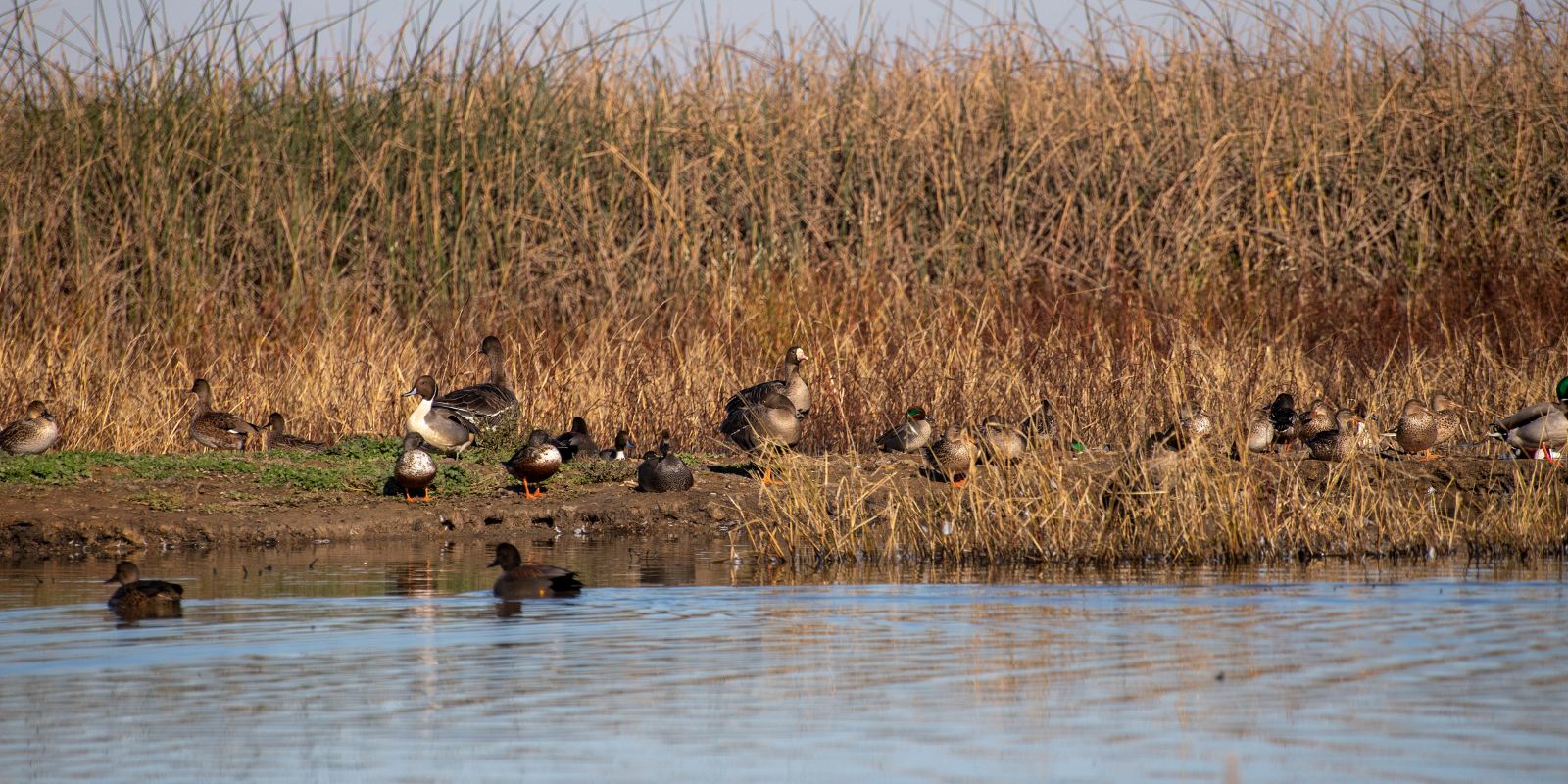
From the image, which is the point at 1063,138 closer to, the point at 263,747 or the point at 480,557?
the point at 480,557

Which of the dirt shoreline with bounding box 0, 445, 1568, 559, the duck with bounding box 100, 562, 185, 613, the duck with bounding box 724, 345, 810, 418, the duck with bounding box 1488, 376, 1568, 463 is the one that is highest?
the duck with bounding box 724, 345, 810, 418

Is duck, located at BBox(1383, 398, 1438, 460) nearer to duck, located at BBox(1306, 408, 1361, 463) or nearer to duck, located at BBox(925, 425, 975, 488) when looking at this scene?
duck, located at BBox(1306, 408, 1361, 463)

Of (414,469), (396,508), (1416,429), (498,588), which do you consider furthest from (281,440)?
(1416,429)

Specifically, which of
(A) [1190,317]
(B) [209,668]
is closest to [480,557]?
(B) [209,668]

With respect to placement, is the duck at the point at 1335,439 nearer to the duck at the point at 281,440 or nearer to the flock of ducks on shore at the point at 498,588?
the flock of ducks on shore at the point at 498,588

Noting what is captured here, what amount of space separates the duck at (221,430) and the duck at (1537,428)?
9.11m

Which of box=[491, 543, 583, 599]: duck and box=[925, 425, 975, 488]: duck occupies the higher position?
box=[925, 425, 975, 488]: duck

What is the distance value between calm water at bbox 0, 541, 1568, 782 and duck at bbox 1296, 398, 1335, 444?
417 cm

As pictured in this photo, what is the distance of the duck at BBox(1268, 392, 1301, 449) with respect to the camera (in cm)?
1395

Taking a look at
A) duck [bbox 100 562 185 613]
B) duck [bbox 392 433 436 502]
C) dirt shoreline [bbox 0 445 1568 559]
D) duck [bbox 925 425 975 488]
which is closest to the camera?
duck [bbox 100 562 185 613]

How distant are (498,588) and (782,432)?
496 cm

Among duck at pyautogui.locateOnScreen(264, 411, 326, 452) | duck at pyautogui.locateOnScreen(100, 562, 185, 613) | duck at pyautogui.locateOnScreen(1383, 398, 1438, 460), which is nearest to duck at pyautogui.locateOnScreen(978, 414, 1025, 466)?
duck at pyautogui.locateOnScreen(1383, 398, 1438, 460)

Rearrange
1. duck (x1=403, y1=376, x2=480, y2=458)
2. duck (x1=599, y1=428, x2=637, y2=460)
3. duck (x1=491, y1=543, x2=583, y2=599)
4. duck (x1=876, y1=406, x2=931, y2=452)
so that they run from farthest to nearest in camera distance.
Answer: duck (x1=599, y1=428, x2=637, y2=460) → duck (x1=403, y1=376, x2=480, y2=458) → duck (x1=876, y1=406, x2=931, y2=452) → duck (x1=491, y1=543, x2=583, y2=599)

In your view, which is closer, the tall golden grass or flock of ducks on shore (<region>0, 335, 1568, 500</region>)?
flock of ducks on shore (<region>0, 335, 1568, 500</region>)
